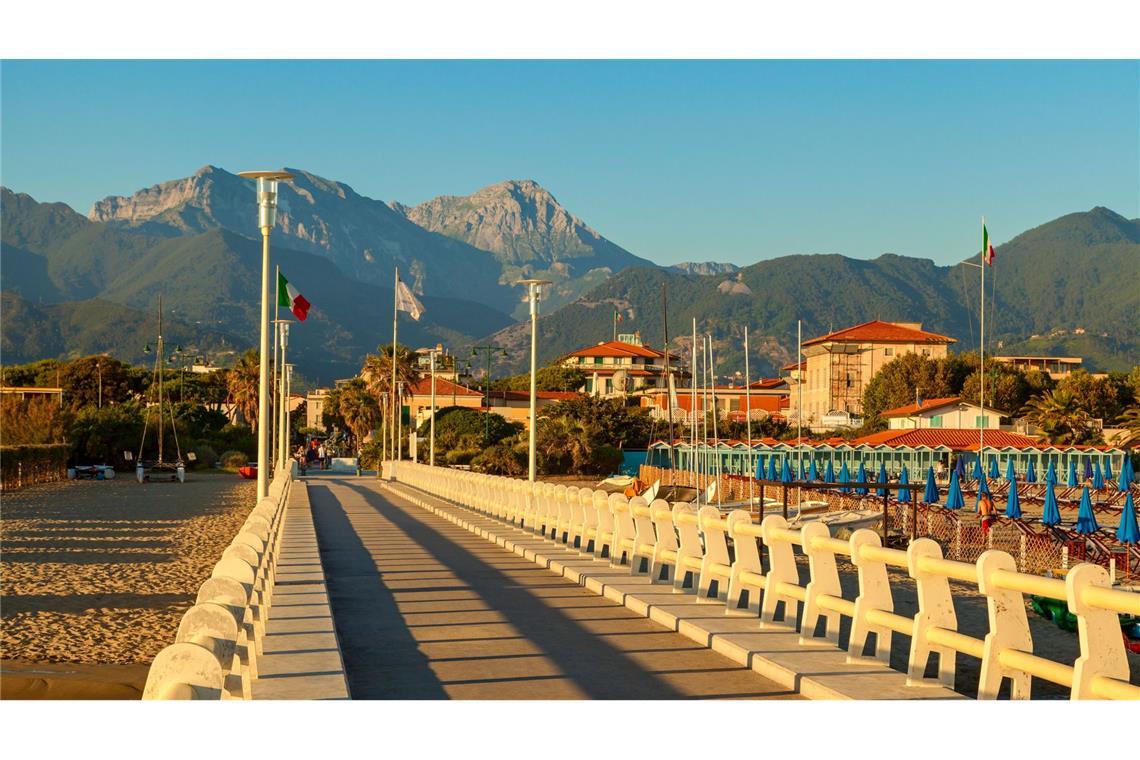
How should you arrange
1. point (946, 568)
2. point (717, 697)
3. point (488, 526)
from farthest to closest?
point (488, 526), point (717, 697), point (946, 568)

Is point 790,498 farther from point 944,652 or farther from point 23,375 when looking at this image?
point 23,375

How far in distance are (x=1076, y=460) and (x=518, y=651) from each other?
65765 mm

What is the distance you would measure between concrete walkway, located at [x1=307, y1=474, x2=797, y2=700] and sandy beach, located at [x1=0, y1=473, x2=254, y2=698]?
9.55ft

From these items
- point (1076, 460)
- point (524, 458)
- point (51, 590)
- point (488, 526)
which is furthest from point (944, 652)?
Result: point (524, 458)

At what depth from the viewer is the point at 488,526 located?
26.6 m

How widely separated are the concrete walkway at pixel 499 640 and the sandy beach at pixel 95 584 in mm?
2910

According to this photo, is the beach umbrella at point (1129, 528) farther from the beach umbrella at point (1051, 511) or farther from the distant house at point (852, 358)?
the distant house at point (852, 358)

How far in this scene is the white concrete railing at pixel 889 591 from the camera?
23.1 feet

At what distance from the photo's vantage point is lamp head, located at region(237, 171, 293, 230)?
24.0 m

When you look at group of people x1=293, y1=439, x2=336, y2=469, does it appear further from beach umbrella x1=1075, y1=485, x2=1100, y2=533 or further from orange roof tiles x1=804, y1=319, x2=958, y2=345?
beach umbrella x1=1075, y1=485, x2=1100, y2=533

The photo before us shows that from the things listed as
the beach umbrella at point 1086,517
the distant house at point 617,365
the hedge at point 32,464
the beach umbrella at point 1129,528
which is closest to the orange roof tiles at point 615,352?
the distant house at point 617,365

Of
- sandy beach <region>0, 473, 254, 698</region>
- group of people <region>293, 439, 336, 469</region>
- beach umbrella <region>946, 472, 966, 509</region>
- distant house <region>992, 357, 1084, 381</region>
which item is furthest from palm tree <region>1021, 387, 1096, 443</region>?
distant house <region>992, 357, 1084, 381</region>

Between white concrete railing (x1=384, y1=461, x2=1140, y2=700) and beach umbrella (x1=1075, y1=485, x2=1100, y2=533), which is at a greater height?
white concrete railing (x1=384, y1=461, x2=1140, y2=700)

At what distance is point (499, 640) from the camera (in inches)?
464
